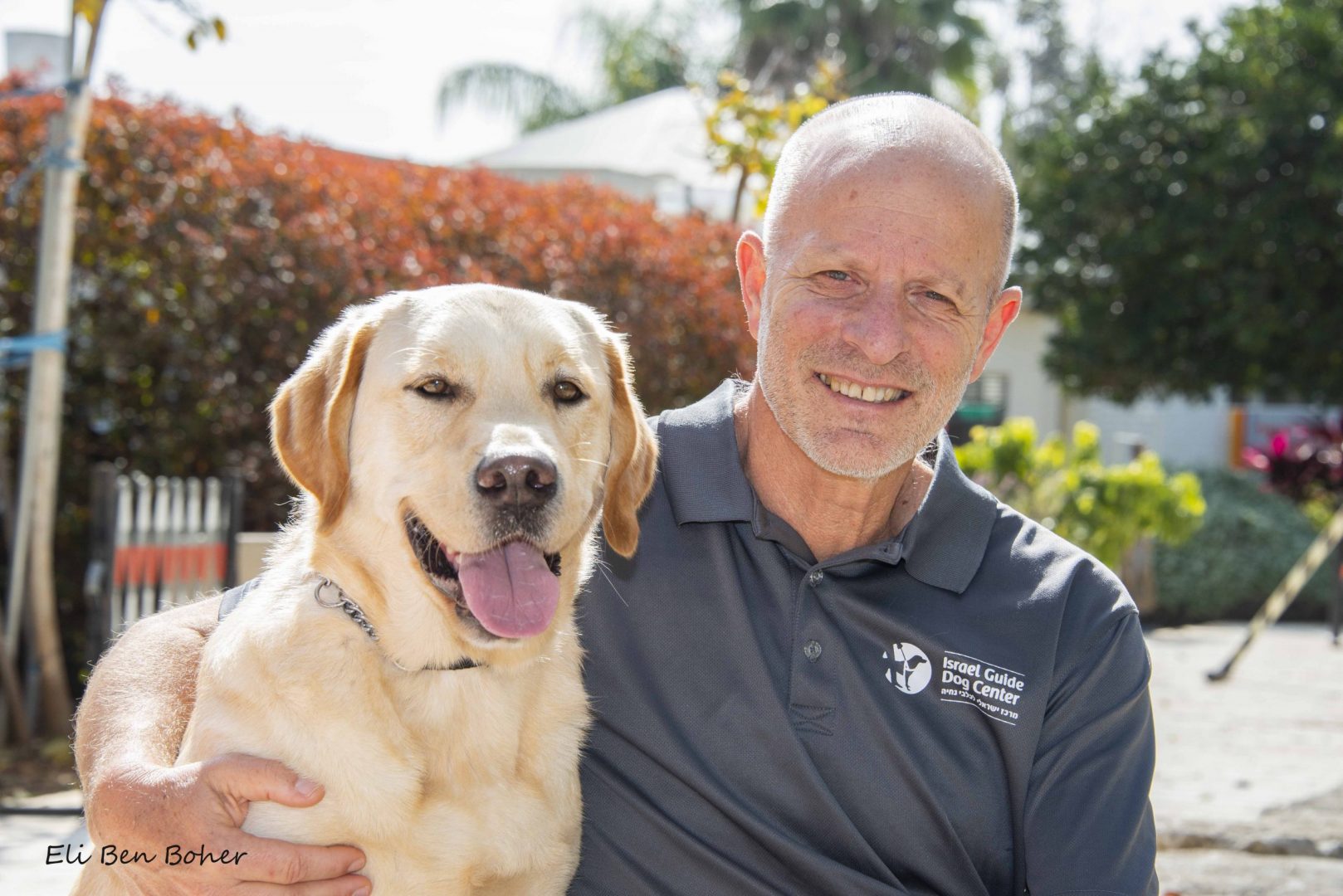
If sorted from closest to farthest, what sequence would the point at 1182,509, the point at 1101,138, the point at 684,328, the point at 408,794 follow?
the point at 408,794, the point at 684,328, the point at 1182,509, the point at 1101,138

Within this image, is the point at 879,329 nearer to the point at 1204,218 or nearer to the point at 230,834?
the point at 230,834

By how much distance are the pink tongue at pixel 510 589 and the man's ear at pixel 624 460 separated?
23 cm

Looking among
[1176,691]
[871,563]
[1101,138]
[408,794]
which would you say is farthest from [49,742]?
[1101,138]

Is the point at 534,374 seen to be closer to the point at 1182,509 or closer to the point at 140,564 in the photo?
the point at 140,564

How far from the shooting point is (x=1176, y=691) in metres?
7.96

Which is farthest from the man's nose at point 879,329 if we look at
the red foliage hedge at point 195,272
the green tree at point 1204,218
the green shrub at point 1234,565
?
the green tree at point 1204,218

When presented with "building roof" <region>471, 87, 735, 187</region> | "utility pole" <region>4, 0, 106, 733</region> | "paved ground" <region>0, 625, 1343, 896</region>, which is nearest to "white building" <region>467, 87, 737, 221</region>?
"building roof" <region>471, 87, 735, 187</region>

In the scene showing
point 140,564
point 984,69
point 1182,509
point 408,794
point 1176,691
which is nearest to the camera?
point 408,794

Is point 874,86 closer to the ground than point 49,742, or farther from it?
farther from it

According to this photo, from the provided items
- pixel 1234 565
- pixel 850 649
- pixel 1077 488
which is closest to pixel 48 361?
pixel 850 649

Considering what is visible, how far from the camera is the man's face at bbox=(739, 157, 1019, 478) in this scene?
104 inches

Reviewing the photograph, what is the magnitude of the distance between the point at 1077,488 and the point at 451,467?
599 cm

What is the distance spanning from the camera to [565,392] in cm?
262

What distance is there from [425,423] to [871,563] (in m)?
0.93
